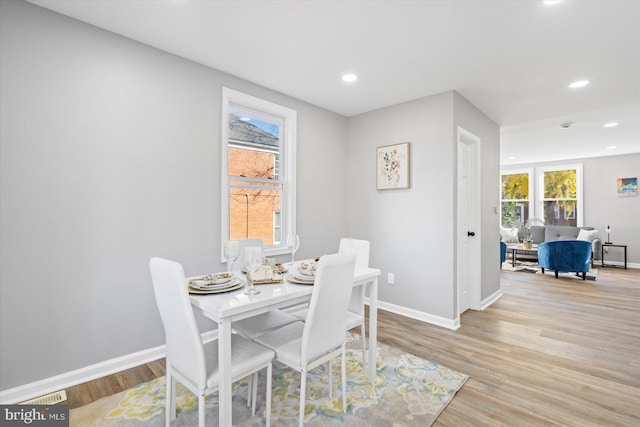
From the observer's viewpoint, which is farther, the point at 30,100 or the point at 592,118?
the point at 592,118

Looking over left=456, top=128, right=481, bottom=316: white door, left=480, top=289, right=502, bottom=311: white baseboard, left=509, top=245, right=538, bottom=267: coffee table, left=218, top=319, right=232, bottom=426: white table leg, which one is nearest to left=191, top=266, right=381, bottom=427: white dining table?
left=218, top=319, right=232, bottom=426: white table leg

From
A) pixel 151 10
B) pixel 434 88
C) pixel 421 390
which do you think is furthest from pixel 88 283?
pixel 434 88

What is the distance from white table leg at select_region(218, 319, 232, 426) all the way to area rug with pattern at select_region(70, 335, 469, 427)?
0.38 m

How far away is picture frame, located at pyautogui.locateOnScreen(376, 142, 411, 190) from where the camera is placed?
360 cm

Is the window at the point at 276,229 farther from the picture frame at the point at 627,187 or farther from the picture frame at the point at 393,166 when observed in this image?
the picture frame at the point at 627,187

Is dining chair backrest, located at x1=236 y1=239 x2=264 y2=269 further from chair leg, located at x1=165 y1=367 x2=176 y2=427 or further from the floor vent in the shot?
the floor vent

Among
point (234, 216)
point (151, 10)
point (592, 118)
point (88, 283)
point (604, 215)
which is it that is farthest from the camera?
point (604, 215)

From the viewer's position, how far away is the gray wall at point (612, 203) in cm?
684

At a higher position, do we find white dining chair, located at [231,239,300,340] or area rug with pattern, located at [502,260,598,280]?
white dining chair, located at [231,239,300,340]

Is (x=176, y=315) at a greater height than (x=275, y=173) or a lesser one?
lesser

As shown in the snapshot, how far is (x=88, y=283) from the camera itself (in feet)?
7.11

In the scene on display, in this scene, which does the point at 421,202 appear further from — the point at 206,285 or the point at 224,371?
the point at 224,371

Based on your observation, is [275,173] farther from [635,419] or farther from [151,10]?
[635,419]

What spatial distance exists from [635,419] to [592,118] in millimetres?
4121
